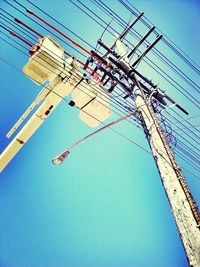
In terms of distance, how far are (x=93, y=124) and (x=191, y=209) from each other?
10.3ft

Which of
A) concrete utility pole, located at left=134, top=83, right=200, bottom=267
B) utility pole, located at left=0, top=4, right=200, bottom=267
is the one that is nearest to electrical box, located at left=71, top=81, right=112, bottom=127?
utility pole, located at left=0, top=4, right=200, bottom=267

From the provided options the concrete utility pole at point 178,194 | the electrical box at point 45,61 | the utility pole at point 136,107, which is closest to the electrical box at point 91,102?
the utility pole at point 136,107

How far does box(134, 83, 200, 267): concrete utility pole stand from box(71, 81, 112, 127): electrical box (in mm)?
1203

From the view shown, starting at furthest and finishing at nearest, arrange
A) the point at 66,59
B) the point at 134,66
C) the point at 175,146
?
the point at 134,66
the point at 175,146
the point at 66,59

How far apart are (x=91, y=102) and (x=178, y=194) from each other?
286cm

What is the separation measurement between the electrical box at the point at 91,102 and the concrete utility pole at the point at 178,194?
1203 mm

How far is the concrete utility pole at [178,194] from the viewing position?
2.64 metres

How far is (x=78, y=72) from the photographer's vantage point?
16.0 feet

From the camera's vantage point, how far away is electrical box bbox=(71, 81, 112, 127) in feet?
16.5

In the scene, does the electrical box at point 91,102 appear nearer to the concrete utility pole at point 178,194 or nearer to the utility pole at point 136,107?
the utility pole at point 136,107

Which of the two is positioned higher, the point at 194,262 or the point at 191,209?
the point at 191,209

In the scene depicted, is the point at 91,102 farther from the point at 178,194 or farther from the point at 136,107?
the point at 178,194

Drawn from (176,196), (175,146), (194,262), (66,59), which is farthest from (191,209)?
(66,59)

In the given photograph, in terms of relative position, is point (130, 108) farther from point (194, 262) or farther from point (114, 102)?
point (194, 262)
